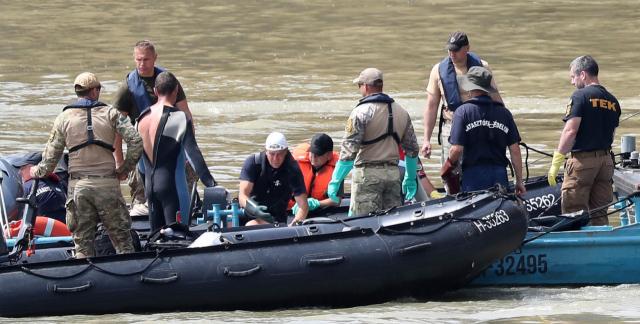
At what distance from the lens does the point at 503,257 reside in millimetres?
6418

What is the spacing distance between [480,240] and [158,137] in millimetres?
2180

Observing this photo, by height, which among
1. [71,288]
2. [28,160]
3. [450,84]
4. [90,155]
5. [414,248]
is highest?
[450,84]

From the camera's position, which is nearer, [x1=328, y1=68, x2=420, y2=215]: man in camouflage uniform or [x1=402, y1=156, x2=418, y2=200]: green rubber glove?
[x1=328, y1=68, x2=420, y2=215]: man in camouflage uniform

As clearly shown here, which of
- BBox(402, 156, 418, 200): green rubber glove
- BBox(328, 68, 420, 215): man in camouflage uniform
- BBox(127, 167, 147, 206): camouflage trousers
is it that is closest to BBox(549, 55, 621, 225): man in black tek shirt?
BBox(402, 156, 418, 200): green rubber glove

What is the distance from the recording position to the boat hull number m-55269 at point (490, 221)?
244 inches

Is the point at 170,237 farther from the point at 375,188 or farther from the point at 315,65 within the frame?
the point at 315,65

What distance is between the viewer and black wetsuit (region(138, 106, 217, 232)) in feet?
21.0

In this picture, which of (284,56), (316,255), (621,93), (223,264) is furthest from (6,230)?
(284,56)

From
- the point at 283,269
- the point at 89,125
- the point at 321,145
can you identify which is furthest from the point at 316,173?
the point at 89,125

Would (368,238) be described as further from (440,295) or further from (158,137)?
(158,137)

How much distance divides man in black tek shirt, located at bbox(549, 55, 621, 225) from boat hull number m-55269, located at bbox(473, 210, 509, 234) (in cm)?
67

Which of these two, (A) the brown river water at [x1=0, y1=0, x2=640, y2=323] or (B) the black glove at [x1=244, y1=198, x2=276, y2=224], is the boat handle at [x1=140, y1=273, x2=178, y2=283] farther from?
(B) the black glove at [x1=244, y1=198, x2=276, y2=224]

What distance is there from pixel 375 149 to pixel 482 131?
27.7 inches

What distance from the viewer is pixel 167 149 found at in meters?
6.42
